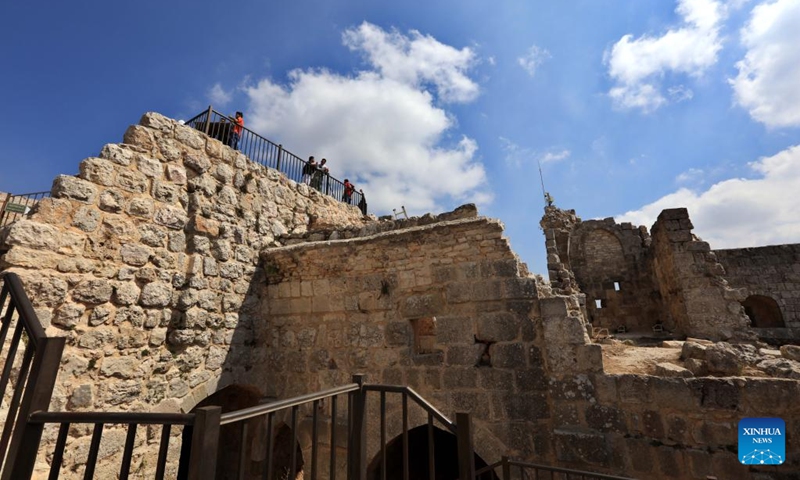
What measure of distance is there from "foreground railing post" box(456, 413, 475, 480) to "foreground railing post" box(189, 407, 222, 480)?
1489 mm

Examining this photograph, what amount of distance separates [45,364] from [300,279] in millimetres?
4048

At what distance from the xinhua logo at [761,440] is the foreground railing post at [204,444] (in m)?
4.58

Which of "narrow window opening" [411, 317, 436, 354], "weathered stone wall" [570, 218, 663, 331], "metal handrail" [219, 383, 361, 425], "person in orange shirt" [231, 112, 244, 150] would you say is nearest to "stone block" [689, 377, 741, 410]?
"narrow window opening" [411, 317, 436, 354]

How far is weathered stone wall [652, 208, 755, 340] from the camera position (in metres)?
6.95

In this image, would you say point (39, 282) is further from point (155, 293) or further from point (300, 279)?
point (300, 279)

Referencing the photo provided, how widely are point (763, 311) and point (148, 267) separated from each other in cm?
2066

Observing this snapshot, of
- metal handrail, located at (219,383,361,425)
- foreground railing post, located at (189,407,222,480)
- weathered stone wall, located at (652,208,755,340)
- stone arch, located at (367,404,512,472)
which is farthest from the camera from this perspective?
weathered stone wall, located at (652,208,755,340)

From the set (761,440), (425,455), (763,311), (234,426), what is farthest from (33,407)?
(763,311)

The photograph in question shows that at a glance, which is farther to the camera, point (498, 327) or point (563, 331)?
point (498, 327)

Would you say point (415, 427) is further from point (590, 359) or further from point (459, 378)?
point (590, 359)

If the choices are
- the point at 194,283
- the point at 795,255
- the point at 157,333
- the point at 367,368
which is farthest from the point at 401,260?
the point at 795,255

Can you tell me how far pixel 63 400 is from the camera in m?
3.63

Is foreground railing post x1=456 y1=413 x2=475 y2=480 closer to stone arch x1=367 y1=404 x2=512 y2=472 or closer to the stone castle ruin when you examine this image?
stone arch x1=367 y1=404 x2=512 y2=472

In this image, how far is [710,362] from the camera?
394 centimetres
